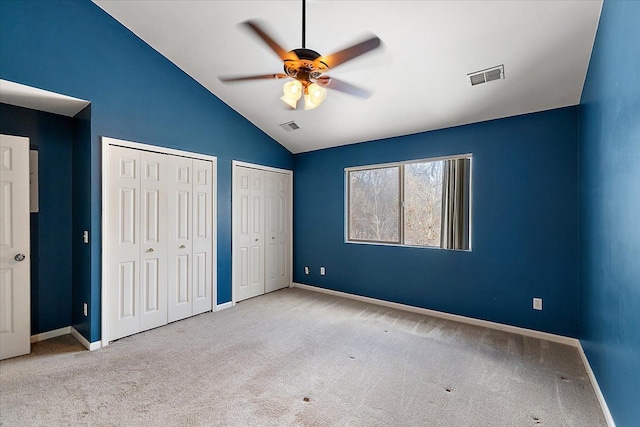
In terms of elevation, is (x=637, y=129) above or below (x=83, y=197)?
above

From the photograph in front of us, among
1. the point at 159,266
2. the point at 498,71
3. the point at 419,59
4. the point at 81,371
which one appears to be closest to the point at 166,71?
the point at 159,266

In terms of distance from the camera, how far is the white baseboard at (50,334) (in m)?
3.13

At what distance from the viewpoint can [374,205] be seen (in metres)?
4.64

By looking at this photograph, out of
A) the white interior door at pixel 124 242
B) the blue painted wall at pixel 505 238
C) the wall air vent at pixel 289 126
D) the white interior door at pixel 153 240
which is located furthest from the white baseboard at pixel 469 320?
the white interior door at pixel 124 242

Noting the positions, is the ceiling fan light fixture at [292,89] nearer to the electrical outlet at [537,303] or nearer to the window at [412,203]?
the window at [412,203]

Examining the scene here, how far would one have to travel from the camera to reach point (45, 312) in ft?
10.5

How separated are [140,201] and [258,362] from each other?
2.17 m

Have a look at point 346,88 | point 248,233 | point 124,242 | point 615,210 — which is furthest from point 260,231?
point 615,210

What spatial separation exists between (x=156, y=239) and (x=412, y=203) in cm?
340

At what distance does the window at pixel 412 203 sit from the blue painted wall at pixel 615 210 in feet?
4.60

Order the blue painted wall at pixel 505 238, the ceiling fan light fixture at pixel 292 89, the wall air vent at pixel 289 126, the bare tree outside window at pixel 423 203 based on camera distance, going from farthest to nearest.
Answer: the wall air vent at pixel 289 126 < the bare tree outside window at pixel 423 203 < the blue painted wall at pixel 505 238 < the ceiling fan light fixture at pixel 292 89

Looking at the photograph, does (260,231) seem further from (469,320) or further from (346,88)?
(469,320)

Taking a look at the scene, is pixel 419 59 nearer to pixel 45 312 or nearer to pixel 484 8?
pixel 484 8

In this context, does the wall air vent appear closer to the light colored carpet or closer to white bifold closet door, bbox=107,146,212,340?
white bifold closet door, bbox=107,146,212,340
